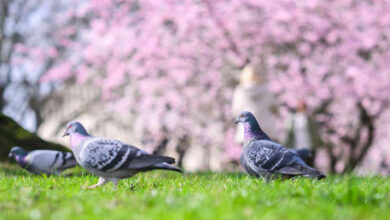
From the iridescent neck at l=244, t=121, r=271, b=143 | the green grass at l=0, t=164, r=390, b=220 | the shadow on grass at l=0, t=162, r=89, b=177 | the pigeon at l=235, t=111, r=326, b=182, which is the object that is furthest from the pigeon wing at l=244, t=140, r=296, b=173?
the shadow on grass at l=0, t=162, r=89, b=177

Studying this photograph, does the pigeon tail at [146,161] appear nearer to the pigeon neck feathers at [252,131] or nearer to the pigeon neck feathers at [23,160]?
the pigeon neck feathers at [252,131]

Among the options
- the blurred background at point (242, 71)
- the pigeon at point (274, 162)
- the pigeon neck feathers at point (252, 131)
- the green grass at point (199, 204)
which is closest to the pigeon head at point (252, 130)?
the pigeon neck feathers at point (252, 131)

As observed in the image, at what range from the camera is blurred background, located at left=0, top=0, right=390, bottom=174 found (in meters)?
12.8

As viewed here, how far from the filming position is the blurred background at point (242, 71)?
12.8m

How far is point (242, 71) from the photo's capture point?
533 inches

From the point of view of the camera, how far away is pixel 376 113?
13.4 m

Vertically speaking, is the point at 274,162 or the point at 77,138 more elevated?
the point at 77,138

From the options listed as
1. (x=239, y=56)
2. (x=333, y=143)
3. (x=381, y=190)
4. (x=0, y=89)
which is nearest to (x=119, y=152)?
(x=381, y=190)

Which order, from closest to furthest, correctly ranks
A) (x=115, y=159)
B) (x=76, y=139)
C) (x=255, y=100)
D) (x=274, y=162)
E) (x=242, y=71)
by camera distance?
(x=115, y=159) < (x=76, y=139) < (x=274, y=162) < (x=255, y=100) < (x=242, y=71)

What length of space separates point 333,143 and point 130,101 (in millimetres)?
6897

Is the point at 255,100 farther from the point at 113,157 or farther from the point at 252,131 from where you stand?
the point at 113,157

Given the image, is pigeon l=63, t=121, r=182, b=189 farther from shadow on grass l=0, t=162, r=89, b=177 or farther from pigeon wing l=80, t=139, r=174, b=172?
shadow on grass l=0, t=162, r=89, b=177

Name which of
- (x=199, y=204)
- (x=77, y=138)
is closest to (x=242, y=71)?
(x=77, y=138)

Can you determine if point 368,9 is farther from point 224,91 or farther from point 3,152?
point 3,152
